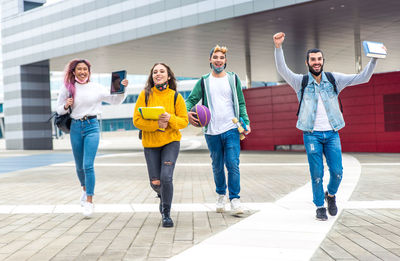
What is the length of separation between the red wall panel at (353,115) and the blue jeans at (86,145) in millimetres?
16121

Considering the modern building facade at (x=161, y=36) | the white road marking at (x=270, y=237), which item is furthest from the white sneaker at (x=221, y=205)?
the modern building facade at (x=161, y=36)

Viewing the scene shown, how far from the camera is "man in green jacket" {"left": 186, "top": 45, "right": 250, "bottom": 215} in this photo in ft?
16.8

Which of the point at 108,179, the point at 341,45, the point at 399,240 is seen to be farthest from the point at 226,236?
the point at 341,45

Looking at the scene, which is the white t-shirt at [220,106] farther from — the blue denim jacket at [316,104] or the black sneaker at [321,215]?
the black sneaker at [321,215]

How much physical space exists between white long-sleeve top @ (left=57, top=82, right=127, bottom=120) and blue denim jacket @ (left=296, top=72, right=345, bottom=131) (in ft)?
7.78

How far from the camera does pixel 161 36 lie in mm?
22203

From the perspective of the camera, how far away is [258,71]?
35.9m

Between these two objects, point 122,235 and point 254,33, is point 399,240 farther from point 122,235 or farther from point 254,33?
point 254,33

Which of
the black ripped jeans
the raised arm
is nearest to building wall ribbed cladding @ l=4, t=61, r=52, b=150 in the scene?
the black ripped jeans

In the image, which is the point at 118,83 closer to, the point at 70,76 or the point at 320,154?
the point at 70,76

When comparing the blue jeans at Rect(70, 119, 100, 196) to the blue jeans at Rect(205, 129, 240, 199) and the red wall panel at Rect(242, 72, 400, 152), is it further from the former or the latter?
the red wall panel at Rect(242, 72, 400, 152)

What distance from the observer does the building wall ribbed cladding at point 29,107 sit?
3019cm

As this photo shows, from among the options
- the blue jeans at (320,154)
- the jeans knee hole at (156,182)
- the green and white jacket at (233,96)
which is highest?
the green and white jacket at (233,96)

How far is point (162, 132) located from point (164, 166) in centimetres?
38
